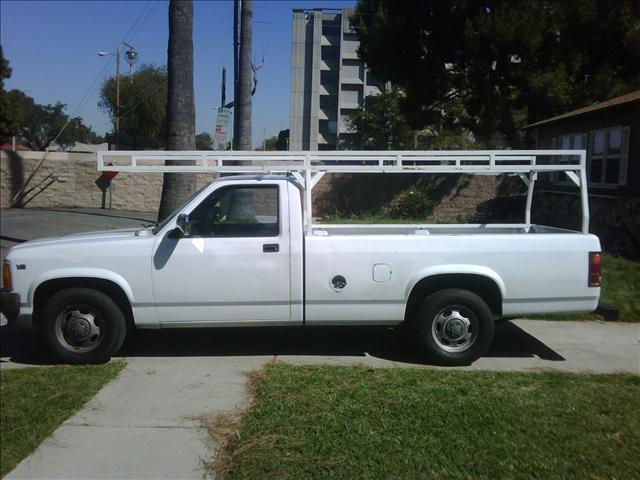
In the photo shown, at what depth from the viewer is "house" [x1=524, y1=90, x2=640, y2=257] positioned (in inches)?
563

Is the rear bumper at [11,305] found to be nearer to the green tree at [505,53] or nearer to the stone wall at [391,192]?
the stone wall at [391,192]

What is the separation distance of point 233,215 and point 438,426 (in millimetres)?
3191

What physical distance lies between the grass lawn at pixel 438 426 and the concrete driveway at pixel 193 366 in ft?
1.31

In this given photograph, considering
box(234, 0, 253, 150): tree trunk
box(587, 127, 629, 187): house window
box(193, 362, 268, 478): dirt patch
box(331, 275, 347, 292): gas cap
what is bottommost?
box(193, 362, 268, 478): dirt patch

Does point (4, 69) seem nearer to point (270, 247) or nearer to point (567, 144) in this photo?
point (567, 144)

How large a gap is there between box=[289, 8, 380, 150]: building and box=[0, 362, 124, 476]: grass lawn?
86551 millimetres

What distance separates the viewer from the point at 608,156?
16703 millimetres

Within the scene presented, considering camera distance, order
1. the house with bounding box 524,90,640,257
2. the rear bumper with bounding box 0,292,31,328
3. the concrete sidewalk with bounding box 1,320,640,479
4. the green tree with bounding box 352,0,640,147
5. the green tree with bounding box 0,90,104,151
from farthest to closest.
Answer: the green tree with bounding box 0,90,104,151
the green tree with bounding box 352,0,640,147
the house with bounding box 524,90,640,257
the rear bumper with bounding box 0,292,31,328
the concrete sidewalk with bounding box 1,320,640,479

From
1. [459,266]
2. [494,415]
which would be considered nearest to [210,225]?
[459,266]

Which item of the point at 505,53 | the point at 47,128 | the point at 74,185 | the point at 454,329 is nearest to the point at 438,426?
the point at 454,329

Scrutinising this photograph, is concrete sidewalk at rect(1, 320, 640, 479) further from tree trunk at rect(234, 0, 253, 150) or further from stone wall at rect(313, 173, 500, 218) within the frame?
stone wall at rect(313, 173, 500, 218)

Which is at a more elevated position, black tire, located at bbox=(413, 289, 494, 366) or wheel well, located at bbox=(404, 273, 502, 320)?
wheel well, located at bbox=(404, 273, 502, 320)

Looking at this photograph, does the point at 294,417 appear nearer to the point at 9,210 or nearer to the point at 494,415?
the point at 494,415

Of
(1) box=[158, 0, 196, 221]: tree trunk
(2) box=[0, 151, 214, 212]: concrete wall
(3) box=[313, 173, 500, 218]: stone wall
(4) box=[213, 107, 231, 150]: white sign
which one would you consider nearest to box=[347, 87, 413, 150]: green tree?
(3) box=[313, 173, 500, 218]: stone wall
